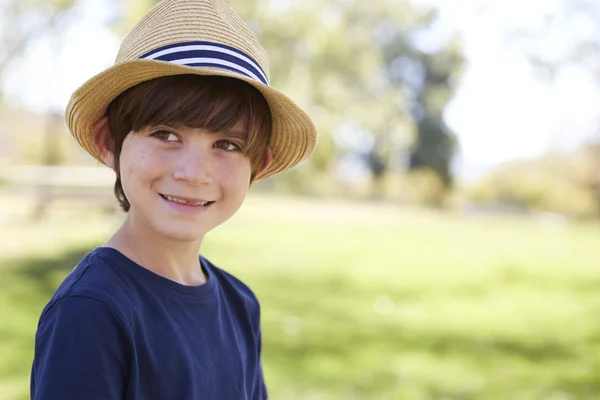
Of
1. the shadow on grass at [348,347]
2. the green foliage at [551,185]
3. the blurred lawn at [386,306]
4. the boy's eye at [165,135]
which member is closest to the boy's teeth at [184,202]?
the boy's eye at [165,135]

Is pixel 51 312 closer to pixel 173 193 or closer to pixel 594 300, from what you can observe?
pixel 173 193

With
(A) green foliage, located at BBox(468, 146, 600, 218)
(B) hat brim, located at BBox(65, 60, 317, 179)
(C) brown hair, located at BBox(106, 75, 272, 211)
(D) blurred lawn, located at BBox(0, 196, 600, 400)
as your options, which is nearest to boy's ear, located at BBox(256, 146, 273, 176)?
(B) hat brim, located at BBox(65, 60, 317, 179)

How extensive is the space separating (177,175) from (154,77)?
202 millimetres

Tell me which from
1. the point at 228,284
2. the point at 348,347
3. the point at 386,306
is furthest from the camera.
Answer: the point at 386,306

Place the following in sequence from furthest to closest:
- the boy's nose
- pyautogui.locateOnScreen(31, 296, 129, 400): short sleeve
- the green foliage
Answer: the green foliage → the boy's nose → pyautogui.locateOnScreen(31, 296, 129, 400): short sleeve

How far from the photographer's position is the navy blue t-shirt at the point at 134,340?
3.82ft

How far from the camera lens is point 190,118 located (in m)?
1.40

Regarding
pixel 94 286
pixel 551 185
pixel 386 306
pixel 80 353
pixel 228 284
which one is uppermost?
pixel 551 185

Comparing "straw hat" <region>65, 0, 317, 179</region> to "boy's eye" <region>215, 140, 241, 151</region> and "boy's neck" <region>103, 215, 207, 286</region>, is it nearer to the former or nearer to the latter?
"boy's eye" <region>215, 140, 241, 151</region>

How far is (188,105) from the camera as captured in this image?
141 cm

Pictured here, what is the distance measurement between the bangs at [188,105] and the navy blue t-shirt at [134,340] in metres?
0.27

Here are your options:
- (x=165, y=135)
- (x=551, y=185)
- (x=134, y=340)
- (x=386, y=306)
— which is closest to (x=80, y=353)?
(x=134, y=340)

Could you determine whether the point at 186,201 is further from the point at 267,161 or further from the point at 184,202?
the point at 267,161

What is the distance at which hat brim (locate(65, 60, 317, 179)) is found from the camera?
1.40m
